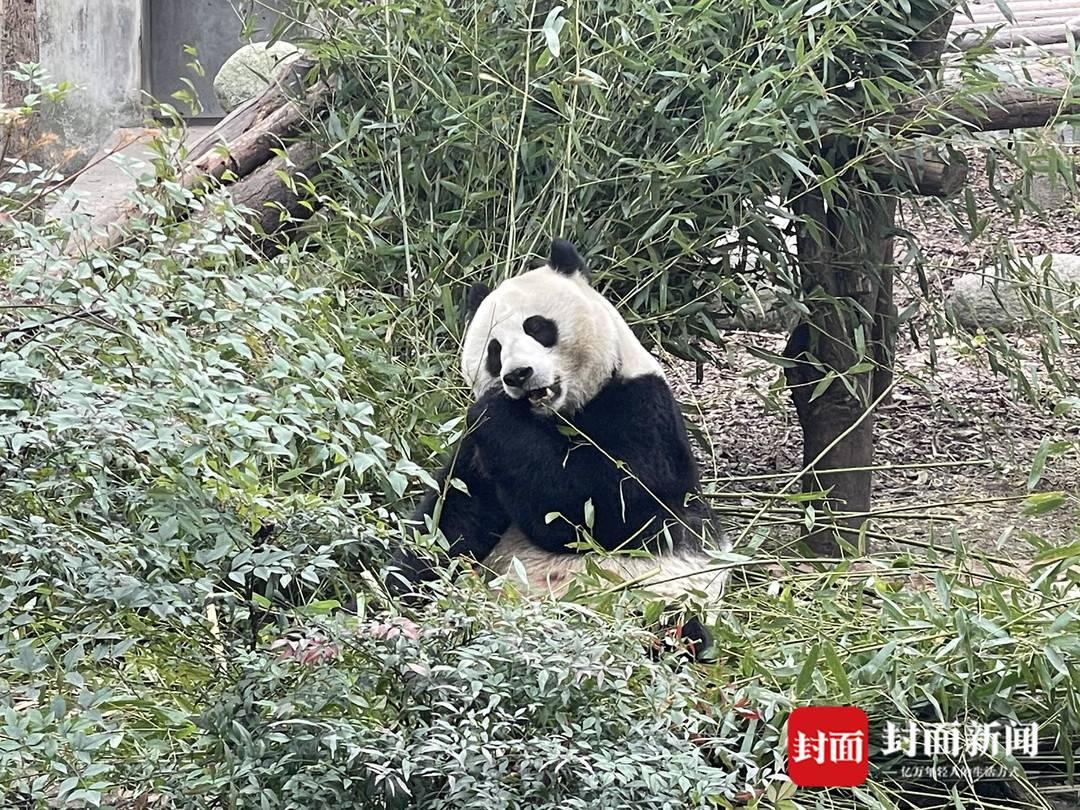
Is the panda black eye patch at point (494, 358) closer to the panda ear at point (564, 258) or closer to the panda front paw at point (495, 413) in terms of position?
the panda front paw at point (495, 413)

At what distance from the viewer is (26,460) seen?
7.14ft

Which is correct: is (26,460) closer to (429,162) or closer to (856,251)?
(429,162)

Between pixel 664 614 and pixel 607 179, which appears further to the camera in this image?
pixel 607 179

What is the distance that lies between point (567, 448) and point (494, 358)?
30 cm

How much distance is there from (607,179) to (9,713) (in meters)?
2.49

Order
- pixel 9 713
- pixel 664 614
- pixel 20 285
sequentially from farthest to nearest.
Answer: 1. pixel 664 614
2. pixel 20 285
3. pixel 9 713

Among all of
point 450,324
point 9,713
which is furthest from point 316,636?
point 450,324

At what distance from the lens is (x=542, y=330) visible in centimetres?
327

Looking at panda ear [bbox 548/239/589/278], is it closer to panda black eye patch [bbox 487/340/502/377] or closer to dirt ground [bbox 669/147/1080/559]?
panda black eye patch [bbox 487/340/502/377]

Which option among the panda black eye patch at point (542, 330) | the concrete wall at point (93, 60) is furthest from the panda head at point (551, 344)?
the concrete wall at point (93, 60)

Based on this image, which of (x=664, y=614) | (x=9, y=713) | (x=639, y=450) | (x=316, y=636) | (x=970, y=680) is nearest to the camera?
(x=9, y=713)

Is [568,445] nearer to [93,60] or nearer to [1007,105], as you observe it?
[1007,105]

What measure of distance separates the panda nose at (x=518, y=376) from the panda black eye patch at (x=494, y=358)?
11 centimetres

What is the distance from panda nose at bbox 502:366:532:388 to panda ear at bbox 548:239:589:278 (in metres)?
0.35
